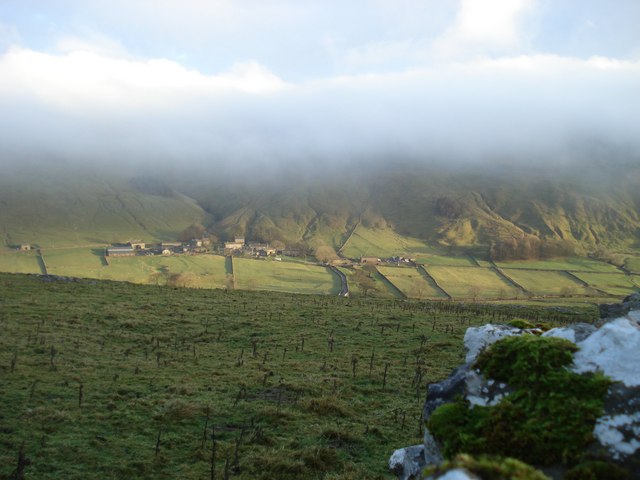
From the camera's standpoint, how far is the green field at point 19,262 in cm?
11238

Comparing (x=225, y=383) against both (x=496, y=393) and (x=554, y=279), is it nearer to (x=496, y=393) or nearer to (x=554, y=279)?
(x=496, y=393)

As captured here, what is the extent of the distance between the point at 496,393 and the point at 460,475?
7.54 ft

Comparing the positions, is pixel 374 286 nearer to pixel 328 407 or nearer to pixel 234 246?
pixel 328 407

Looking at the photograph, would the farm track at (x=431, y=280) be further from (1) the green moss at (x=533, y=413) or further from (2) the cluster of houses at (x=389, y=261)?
(1) the green moss at (x=533, y=413)

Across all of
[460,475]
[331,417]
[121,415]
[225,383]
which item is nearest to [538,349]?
[460,475]

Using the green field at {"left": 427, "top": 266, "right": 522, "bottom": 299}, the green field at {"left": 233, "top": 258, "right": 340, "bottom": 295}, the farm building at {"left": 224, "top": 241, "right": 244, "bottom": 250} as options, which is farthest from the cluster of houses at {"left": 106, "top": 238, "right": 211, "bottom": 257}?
the green field at {"left": 427, "top": 266, "right": 522, "bottom": 299}

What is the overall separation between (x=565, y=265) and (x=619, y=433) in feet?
502

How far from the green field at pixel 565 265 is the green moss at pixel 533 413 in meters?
138

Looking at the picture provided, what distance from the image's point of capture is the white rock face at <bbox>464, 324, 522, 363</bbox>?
9375 mm

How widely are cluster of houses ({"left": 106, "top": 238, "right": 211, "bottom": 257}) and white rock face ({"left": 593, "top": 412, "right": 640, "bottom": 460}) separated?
136926mm

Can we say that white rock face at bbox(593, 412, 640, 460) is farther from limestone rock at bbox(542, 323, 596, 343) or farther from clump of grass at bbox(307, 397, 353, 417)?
clump of grass at bbox(307, 397, 353, 417)

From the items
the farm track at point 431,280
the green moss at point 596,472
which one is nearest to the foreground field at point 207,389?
the green moss at point 596,472

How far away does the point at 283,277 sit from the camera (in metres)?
110

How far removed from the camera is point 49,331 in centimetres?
2892
